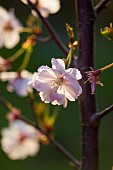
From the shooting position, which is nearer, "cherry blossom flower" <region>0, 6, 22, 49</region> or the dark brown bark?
the dark brown bark

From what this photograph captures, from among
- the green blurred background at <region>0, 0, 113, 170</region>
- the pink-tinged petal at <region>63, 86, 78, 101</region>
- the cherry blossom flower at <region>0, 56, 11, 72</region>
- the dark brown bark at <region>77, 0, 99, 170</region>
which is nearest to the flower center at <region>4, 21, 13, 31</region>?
the cherry blossom flower at <region>0, 56, 11, 72</region>

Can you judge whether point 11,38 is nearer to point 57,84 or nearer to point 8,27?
point 8,27

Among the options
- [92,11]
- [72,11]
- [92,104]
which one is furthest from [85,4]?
[72,11]

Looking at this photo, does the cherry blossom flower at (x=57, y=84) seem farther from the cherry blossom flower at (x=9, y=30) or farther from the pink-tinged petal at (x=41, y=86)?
the cherry blossom flower at (x=9, y=30)

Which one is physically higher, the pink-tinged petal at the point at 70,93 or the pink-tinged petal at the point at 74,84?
the pink-tinged petal at the point at 74,84

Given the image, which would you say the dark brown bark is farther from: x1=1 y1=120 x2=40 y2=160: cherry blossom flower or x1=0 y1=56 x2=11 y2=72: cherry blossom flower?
x1=1 y1=120 x2=40 y2=160: cherry blossom flower

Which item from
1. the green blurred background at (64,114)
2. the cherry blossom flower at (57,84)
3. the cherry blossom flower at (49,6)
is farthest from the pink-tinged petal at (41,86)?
the green blurred background at (64,114)

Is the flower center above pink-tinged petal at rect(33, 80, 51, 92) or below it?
above
